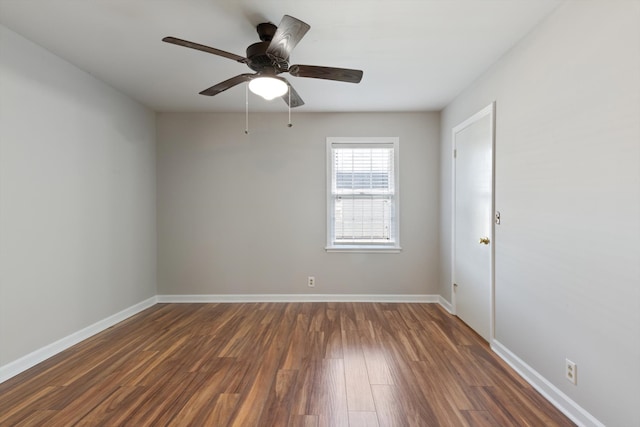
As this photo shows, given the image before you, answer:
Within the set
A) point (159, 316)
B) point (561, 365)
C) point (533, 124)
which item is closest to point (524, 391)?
point (561, 365)

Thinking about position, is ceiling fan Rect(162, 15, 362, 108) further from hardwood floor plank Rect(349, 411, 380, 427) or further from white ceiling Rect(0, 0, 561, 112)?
hardwood floor plank Rect(349, 411, 380, 427)

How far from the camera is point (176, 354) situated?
98.7 inches

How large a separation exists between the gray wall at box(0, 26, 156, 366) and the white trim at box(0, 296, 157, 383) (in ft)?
0.16

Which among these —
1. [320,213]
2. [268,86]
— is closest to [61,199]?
[268,86]

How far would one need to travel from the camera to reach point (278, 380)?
2102mm

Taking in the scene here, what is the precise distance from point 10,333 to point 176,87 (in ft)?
8.38

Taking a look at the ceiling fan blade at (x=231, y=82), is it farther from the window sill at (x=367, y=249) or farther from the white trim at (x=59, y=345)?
the white trim at (x=59, y=345)

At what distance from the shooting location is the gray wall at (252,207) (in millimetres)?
3941

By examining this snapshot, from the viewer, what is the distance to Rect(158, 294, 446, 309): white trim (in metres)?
3.92

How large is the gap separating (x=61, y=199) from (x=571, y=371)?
4019 millimetres

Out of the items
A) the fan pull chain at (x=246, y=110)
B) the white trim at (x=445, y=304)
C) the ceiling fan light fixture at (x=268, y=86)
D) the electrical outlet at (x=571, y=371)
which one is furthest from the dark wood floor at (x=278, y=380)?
the fan pull chain at (x=246, y=110)

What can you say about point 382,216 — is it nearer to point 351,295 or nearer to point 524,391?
point 351,295

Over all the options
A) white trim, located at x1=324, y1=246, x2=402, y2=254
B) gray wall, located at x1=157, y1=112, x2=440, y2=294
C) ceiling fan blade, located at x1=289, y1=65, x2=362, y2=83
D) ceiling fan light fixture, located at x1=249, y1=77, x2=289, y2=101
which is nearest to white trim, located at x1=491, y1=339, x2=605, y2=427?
white trim, located at x1=324, y1=246, x2=402, y2=254

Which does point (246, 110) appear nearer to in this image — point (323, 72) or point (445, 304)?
point (323, 72)
